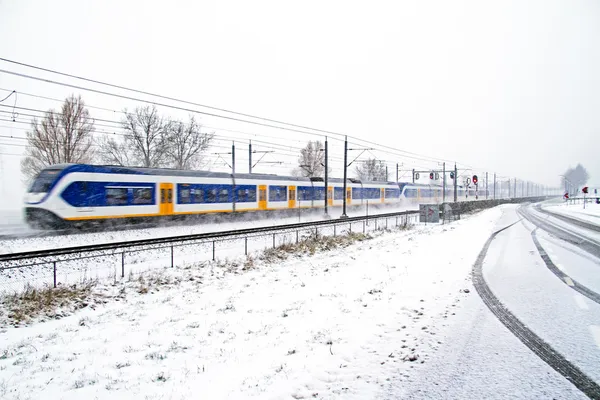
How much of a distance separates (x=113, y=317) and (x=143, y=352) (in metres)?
2.70

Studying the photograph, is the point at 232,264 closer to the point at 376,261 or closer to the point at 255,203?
the point at 376,261

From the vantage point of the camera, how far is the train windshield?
1797cm

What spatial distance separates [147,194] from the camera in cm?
2153

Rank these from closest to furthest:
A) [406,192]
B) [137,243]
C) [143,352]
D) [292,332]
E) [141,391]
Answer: [141,391] → [143,352] → [292,332] → [137,243] → [406,192]

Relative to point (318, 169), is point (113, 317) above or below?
below

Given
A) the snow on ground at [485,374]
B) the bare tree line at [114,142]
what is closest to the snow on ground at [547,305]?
the snow on ground at [485,374]

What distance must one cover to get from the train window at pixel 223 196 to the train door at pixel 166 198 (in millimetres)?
3693

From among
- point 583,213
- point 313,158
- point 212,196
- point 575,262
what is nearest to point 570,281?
point 575,262

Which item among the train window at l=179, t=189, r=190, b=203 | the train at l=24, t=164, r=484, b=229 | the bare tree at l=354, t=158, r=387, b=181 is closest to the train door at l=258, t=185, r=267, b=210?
the train at l=24, t=164, r=484, b=229

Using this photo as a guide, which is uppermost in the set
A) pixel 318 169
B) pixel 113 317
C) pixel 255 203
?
pixel 318 169

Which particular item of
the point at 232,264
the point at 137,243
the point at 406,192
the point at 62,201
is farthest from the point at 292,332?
the point at 406,192

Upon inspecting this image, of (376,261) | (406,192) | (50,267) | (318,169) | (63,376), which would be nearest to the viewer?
(63,376)

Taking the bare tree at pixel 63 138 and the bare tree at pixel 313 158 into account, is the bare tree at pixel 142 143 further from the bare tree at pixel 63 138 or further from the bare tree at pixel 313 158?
the bare tree at pixel 313 158

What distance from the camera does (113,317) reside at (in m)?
8.76
